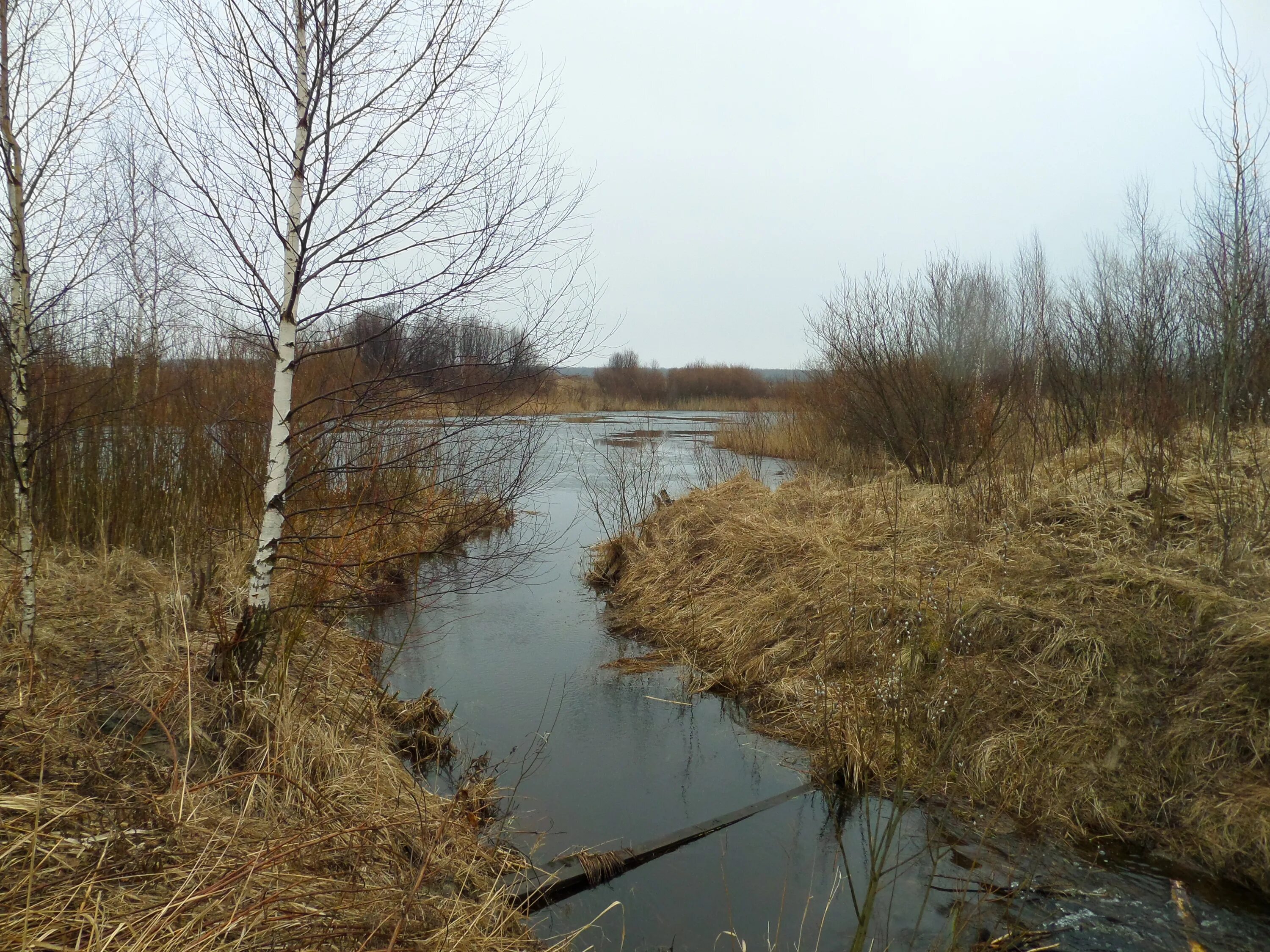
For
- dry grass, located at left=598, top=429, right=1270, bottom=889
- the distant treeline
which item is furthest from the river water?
the distant treeline

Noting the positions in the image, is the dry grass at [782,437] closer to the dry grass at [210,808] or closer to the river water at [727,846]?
the river water at [727,846]

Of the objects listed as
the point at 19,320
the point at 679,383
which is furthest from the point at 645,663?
the point at 679,383

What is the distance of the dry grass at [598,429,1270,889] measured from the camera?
3961 mm

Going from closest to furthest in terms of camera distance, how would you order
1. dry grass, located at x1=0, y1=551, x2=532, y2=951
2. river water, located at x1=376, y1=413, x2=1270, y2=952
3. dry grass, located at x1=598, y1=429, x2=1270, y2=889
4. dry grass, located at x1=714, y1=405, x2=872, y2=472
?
dry grass, located at x1=0, y1=551, x2=532, y2=951
river water, located at x1=376, y1=413, x2=1270, y2=952
dry grass, located at x1=598, y1=429, x2=1270, y2=889
dry grass, located at x1=714, y1=405, x2=872, y2=472

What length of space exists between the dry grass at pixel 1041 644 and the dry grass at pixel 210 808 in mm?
1768

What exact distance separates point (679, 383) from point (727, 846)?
36.0m

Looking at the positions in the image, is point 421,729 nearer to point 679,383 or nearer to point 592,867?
point 592,867

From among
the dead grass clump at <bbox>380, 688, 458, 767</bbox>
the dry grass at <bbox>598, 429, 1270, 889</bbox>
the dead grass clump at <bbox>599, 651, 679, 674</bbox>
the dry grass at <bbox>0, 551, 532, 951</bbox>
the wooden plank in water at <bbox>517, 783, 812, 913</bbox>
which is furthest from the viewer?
the dead grass clump at <bbox>599, 651, 679, 674</bbox>

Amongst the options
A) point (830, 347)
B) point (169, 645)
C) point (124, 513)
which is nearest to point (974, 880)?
point (169, 645)

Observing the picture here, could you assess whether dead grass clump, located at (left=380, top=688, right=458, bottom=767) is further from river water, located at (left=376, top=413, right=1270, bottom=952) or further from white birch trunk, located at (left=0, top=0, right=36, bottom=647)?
white birch trunk, located at (left=0, top=0, right=36, bottom=647)

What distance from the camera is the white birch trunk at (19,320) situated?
3.60m

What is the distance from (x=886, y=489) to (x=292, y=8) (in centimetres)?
718

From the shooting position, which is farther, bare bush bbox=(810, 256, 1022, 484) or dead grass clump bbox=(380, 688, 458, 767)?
bare bush bbox=(810, 256, 1022, 484)

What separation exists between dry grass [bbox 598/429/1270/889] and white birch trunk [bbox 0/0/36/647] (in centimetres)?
415
